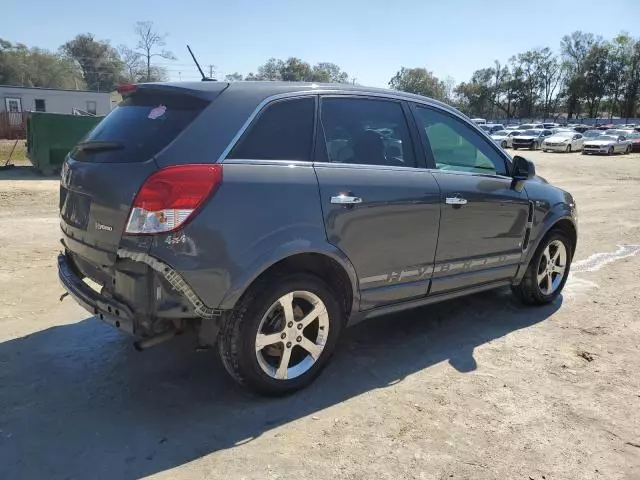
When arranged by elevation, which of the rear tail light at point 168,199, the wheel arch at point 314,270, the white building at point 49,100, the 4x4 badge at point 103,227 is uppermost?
the white building at point 49,100

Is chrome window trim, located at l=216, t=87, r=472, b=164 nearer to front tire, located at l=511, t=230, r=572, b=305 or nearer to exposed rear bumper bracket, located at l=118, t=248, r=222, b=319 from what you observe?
exposed rear bumper bracket, located at l=118, t=248, r=222, b=319

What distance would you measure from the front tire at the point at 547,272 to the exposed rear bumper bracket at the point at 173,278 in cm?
331

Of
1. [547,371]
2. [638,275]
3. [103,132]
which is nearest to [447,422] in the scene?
[547,371]

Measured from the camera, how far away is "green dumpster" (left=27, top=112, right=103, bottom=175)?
1422cm

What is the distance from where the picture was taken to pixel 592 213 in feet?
36.4

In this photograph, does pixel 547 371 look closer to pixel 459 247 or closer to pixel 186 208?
pixel 459 247

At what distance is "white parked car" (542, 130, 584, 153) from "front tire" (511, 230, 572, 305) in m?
35.5

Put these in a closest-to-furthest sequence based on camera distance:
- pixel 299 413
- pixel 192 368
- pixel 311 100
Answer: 1. pixel 299 413
2. pixel 311 100
3. pixel 192 368

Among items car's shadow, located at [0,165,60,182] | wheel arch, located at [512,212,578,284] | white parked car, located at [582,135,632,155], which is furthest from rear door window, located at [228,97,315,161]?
white parked car, located at [582,135,632,155]

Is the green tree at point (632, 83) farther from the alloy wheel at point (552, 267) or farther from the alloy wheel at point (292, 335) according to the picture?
the alloy wheel at point (292, 335)

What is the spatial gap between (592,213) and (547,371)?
832 cm

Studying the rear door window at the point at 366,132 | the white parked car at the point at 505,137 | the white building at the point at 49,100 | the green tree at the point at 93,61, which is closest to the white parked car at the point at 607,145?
the white parked car at the point at 505,137

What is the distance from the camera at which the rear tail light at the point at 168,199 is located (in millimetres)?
2824

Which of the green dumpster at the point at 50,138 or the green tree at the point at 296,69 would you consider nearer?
the green dumpster at the point at 50,138
